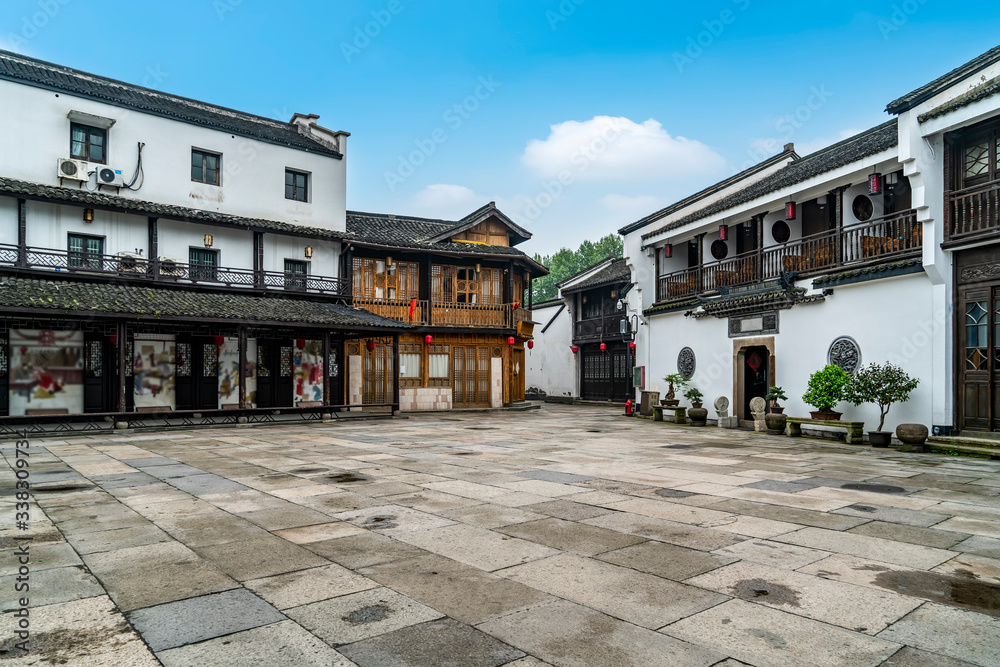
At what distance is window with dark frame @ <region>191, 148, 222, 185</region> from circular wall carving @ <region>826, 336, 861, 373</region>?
1847 centimetres

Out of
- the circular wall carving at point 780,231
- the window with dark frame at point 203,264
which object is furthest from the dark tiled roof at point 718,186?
the window with dark frame at point 203,264

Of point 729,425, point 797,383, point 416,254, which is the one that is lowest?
point 729,425

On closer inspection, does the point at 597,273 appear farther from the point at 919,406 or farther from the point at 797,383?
the point at 919,406

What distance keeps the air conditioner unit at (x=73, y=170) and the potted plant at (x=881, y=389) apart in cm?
2006

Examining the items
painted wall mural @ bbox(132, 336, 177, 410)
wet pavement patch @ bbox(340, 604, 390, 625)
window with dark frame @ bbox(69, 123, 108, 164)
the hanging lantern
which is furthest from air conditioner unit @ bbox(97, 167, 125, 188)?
the hanging lantern

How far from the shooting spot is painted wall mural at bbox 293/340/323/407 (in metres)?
21.1

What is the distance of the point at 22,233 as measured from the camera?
1628cm

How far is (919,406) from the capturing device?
12.4 metres

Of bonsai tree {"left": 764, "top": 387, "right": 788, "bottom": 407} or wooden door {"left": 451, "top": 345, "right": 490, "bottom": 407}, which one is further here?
wooden door {"left": 451, "top": 345, "right": 490, "bottom": 407}

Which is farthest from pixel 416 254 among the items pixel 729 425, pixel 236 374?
pixel 729 425

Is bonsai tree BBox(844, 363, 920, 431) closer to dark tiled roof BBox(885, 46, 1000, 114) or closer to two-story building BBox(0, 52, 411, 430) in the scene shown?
dark tiled roof BBox(885, 46, 1000, 114)

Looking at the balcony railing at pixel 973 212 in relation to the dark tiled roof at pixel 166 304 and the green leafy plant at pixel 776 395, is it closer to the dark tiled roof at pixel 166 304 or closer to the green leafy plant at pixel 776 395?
the green leafy plant at pixel 776 395

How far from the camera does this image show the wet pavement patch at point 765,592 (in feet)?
12.7

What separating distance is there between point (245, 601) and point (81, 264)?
17.1 meters
